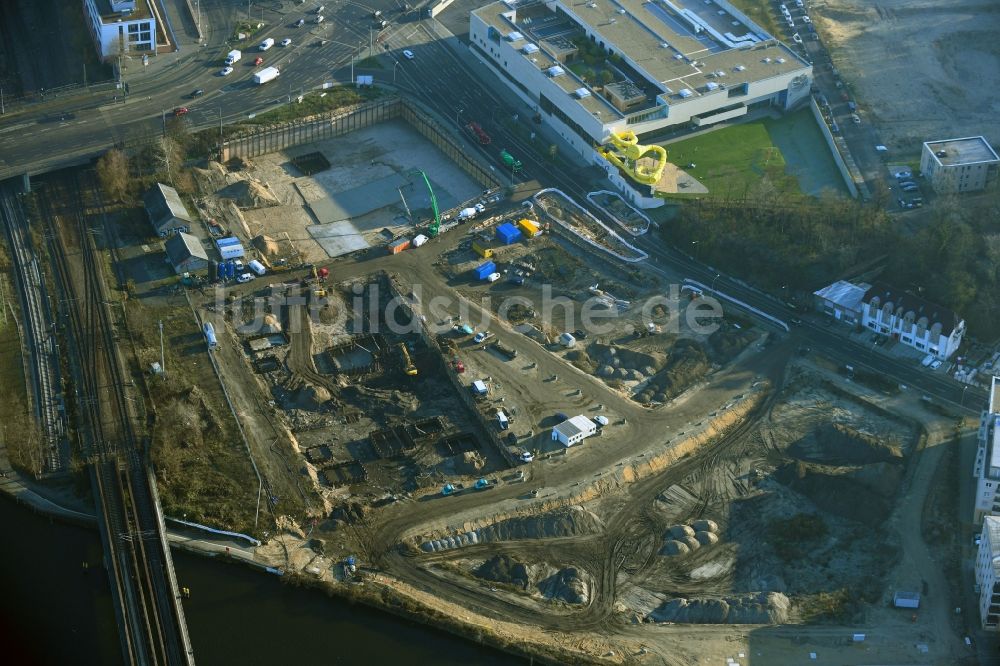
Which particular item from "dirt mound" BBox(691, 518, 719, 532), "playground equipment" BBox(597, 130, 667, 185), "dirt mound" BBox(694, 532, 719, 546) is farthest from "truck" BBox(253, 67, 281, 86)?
"dirt mound" BBox(694, 532, 719, 546)

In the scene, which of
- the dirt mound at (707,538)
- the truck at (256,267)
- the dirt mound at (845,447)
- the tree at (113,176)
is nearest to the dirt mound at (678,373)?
the dirt mound at (845,447)

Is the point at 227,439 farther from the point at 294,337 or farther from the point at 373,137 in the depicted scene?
the point at 373,137

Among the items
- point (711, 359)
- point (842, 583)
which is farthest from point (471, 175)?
point (842, 583)

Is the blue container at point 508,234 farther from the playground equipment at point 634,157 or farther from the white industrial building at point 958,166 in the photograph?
the white industrial building at point 958,166

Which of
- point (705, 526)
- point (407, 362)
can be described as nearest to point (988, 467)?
point (705, 526)

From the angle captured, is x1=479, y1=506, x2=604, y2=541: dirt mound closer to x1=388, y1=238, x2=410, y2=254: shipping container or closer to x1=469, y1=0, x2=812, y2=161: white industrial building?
x1=388, y1=238, x2=410, y2=254: shipping container

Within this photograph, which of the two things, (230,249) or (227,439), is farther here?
(230,249)

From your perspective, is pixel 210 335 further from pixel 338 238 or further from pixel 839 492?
pixel 839 492
